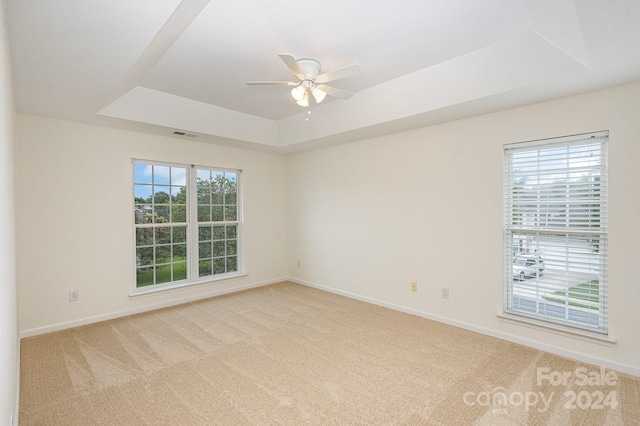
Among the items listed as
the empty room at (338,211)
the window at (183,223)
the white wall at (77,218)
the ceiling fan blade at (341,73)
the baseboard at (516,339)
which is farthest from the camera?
the window at (183,223)

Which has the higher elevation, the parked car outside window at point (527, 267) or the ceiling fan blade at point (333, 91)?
the ceiling fan blade at point (333, 91)

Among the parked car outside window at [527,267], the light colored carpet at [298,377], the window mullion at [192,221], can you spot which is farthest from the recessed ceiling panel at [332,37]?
the light colored carpet at [298,377]

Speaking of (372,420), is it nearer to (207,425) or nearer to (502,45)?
(207,425)

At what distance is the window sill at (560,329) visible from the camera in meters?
2.77

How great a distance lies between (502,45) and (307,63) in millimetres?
1648

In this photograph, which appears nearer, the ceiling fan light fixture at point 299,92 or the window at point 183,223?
the ceiling fan light fixture at point 299,92

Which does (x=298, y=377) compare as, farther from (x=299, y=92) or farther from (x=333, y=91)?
(x=333, y=91)

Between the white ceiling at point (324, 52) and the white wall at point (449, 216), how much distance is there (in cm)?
26

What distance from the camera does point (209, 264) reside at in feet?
16.6

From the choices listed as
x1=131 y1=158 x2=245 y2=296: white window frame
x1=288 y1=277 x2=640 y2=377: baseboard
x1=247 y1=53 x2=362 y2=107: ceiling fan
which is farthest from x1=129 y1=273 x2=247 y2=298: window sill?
x1=247 y1=53 x2=362 y2=107: ceiling fan

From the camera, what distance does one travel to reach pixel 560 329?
2996 mm

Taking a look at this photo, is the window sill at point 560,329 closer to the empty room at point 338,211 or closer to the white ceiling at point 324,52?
the empty room at point 338,211

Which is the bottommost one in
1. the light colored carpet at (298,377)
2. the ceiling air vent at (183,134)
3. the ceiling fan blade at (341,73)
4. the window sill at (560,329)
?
the light colored carpet at (298,377)

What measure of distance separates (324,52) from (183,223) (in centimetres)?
322
